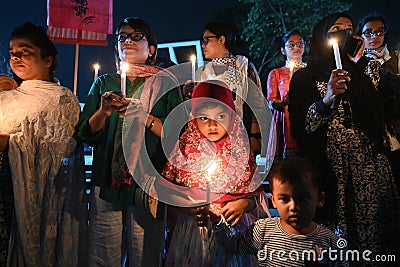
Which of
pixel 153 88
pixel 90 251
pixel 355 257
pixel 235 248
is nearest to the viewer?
pixel 235 248

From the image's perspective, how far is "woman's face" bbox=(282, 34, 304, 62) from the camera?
14.1 ft

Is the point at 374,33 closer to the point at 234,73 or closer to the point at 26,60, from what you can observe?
the point at 234,73

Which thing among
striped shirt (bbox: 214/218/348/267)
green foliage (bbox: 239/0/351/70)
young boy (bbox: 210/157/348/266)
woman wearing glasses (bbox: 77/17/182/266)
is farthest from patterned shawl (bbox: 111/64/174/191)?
green foliage (bbox: 239/0/351/70)

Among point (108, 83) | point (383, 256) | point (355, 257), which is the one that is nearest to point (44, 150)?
point (108, 83)

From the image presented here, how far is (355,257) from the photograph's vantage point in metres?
2.48

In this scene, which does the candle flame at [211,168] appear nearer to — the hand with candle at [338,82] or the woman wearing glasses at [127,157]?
the woman wearing glasses at [127,157]

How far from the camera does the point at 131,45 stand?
9.45 feet

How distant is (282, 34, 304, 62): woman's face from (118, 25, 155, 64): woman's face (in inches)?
80.0

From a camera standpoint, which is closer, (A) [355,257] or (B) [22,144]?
(A) [355,257]

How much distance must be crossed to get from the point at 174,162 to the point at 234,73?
1168mm

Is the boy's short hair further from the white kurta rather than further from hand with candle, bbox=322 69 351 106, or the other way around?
the white kurta

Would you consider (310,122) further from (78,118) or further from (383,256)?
(78,118)

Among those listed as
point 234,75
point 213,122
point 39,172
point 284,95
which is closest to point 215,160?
point 213,122

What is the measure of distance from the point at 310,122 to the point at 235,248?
3.39ft
